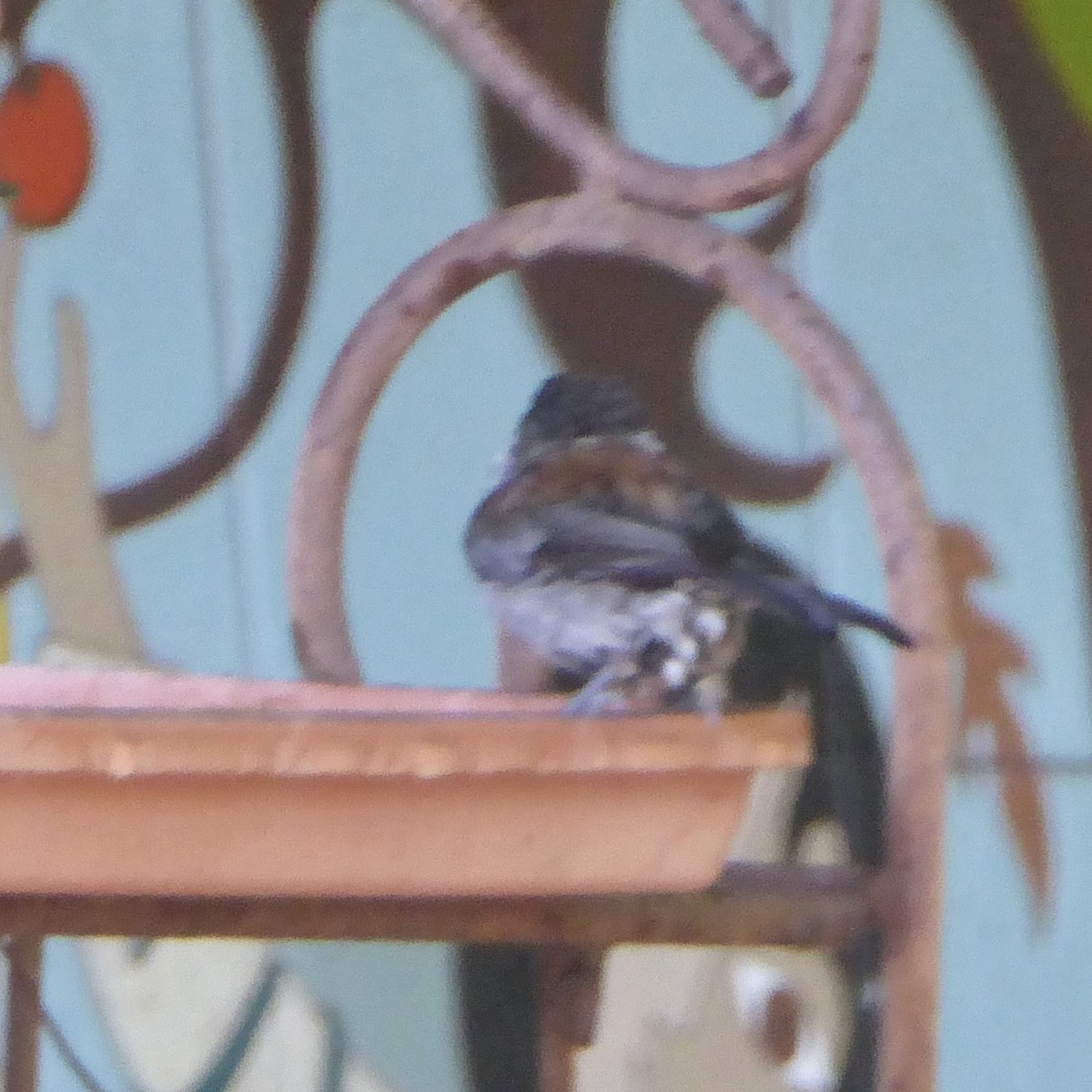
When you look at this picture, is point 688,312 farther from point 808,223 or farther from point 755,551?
point 755,551

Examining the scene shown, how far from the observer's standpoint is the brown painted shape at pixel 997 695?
2.96 ft

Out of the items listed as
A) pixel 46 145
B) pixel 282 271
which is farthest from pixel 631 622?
pixel 46 145

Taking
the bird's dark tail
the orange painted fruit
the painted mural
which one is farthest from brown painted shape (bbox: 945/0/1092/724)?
the orange painted fruit

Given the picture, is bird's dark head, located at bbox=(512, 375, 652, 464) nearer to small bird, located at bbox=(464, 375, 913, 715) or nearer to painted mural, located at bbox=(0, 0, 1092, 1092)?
small bird, located at bbox=(464, 375, 913, 715)

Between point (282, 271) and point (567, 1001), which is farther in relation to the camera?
point (282, 271)

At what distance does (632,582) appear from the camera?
0.59 meters

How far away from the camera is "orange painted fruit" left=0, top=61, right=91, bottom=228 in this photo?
1.04m

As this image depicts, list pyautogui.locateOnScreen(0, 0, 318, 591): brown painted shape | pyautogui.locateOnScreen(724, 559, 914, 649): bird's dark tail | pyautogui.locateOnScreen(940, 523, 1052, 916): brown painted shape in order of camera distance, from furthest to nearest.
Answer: pyautogui.locateOnScreen(0, 0, 318, 591): brown painted shape
pyautogui.locateOnScreen(940, 523, 1052, 916): brown painted shape
pyautogui.locateOnScreen(724, 559, 914, 649): bird's dark tail

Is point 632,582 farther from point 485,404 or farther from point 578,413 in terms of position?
point 485,404

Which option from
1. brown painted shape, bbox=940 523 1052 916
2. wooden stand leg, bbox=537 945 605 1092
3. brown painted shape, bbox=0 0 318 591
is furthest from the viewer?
brown painted shape, bbox=0 0 318 591

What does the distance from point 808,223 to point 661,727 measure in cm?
55

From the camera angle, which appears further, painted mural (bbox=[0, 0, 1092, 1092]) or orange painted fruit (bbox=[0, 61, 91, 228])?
orange painted fruit (bbox=[0, 61, 91, 228])

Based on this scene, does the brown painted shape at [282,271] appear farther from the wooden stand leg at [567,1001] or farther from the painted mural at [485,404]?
the wooden stand leg at [567,1001]

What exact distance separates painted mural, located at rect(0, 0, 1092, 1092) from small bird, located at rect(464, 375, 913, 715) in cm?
28
